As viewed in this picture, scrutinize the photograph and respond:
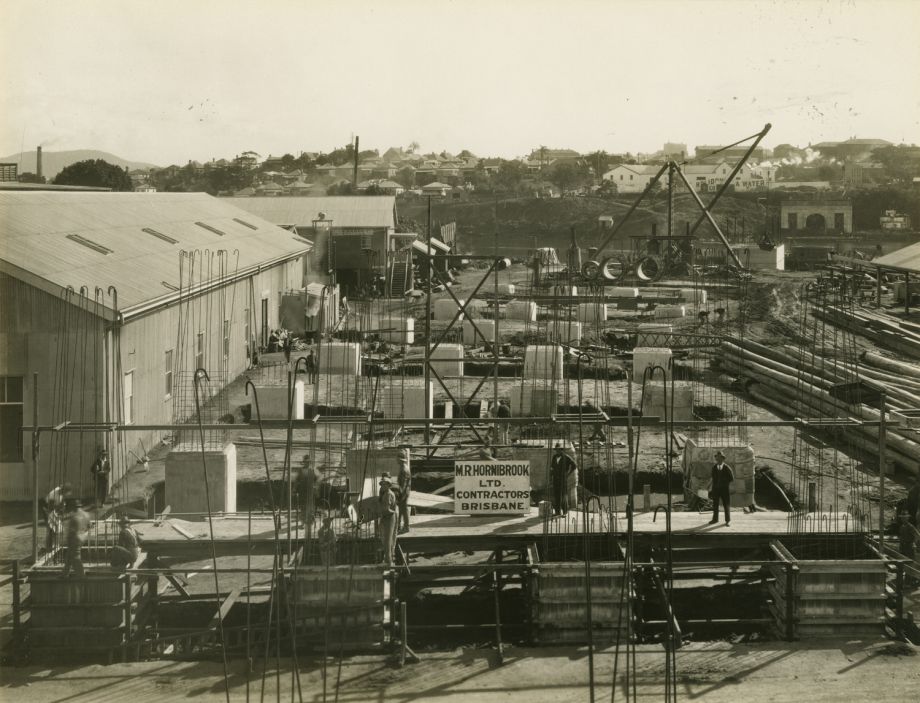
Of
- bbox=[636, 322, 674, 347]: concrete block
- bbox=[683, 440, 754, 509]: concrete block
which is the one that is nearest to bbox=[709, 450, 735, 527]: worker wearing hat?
bbox=[683, 440, 754, 509]: concrete block

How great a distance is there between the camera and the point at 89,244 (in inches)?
923

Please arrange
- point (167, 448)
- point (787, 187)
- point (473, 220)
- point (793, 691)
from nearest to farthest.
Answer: point (793, 691) < point (167, 448) < point (473, 220) < point (787, 187)

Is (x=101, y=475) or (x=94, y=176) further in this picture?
(x=94, y=176)

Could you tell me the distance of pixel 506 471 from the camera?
1462cm

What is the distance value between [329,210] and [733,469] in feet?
→ 136

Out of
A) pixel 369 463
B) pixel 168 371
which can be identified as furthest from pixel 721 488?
pixel 168 371

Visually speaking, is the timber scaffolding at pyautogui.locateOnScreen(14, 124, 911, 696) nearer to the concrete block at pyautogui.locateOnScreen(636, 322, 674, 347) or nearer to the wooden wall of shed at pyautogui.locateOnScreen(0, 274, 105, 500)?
the wooden wall of shed at pyautogui.locateOnScreen(0, 274, 105, 500)

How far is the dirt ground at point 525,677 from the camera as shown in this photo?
36.9 feet

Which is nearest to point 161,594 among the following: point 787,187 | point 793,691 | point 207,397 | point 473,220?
point 793,691

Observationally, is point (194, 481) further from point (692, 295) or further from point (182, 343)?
point (692, 295)

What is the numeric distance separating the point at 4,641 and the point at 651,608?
26.7ft

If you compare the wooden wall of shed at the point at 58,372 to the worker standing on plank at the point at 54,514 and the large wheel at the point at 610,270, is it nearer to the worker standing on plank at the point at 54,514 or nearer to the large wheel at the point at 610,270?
the worker standing on plank at the point at 54,514

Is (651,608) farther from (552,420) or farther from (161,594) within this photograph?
(161,594)

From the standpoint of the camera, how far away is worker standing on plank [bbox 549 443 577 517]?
15000mm
